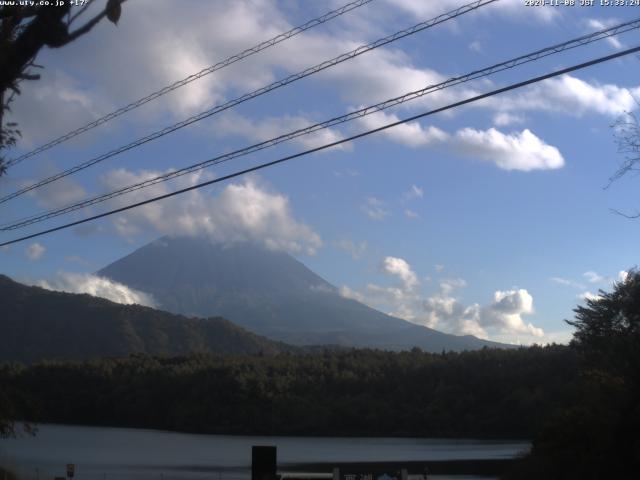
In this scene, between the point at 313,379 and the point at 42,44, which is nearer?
the point at 42,44

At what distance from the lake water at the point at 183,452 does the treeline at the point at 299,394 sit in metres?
5.17

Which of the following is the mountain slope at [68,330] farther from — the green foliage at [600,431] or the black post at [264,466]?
the black post at [264,466]

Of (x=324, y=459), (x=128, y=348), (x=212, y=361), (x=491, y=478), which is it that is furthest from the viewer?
(x=128, y=348)

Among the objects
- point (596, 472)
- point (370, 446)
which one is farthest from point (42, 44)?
point (370, 446)

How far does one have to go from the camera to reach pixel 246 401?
398ft

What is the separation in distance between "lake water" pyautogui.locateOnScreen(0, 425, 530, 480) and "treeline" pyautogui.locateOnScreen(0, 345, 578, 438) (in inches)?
203

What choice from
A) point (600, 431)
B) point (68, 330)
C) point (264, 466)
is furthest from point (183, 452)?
point (68, 330)

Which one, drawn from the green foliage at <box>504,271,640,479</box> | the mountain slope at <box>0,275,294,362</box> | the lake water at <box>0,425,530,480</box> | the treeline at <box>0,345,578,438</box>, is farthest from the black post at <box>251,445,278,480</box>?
the mountain slope at <box>0,275,294,362</box>

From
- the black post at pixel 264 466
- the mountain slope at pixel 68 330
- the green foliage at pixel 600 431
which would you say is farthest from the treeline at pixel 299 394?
the black post at pixel 264 466

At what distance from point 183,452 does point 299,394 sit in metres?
41.7

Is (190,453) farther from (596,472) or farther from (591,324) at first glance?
(596,472)

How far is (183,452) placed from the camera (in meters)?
81.9

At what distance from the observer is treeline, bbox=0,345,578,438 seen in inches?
4284

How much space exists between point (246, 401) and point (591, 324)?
74.7m
